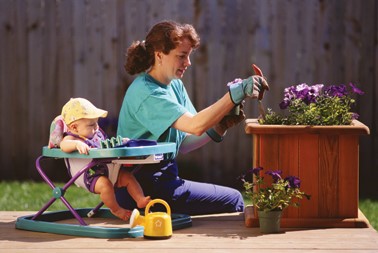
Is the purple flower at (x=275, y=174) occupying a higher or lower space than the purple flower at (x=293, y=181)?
higher

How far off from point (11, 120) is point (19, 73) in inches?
15.9

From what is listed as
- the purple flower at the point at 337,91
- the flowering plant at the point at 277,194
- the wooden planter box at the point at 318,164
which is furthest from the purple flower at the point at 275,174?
the purple flower at the point at 337,91

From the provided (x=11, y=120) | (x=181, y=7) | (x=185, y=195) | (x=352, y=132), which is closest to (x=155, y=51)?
(x=185, y=195)

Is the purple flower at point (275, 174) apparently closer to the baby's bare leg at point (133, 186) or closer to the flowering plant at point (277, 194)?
the flowering plant at point (277, 194)

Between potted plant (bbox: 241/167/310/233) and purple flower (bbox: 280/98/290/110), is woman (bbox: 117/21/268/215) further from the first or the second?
potted plant (bbox: 241/167/310/233)

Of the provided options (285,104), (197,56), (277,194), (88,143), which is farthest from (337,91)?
(197,56)

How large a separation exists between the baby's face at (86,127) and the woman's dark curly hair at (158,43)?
24.0 inches

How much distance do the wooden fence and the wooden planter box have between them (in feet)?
8.47

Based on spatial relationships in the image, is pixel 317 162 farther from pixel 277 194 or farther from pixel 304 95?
pixel 304 95

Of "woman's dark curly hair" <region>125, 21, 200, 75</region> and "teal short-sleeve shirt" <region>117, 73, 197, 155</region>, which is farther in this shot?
"woman's dark curly hair" <region>125, 21, 200, 75</region>

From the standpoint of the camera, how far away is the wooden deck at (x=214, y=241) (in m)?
4.67

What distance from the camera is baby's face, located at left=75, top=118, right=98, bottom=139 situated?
5102 millimetres

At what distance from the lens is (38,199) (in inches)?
286

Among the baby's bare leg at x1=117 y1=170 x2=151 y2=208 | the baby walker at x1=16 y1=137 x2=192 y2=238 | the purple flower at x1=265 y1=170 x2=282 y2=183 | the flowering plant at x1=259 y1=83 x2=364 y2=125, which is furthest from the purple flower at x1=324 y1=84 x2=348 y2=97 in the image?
the baby's bare leg at x1=117 y1=170 x2=151 y2=208
